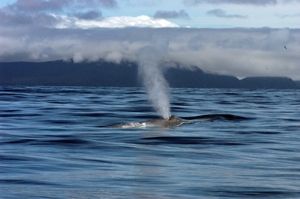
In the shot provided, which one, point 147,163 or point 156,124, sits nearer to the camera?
point 147,163

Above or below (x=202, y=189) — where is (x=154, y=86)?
above

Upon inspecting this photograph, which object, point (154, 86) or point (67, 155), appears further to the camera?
point (154, 86)

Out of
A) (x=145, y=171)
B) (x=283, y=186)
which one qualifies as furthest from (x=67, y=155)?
(x=283, y=186)

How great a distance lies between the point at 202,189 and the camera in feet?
34.0

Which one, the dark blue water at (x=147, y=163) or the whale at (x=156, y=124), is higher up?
the whale at (x=156, y=124)

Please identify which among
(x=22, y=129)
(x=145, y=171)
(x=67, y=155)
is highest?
(x=22, y=129)

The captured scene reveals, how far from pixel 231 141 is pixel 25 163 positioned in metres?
10.0

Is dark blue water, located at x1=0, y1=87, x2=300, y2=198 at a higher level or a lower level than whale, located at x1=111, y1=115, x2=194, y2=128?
lower

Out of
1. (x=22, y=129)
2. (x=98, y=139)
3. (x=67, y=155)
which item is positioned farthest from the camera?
(x=22, y=129)

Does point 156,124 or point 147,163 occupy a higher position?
point 156,124

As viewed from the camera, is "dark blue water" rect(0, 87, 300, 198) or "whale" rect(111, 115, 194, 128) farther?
"whale" rect(111, 115, 194, 128)

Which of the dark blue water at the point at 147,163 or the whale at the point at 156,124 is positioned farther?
the whale at the point at 156,124

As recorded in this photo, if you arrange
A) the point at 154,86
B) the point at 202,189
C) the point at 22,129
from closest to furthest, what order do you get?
the point at 202,189 → the point at 22,129 → the point at 154,86

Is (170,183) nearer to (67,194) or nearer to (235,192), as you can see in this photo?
(235,192)
